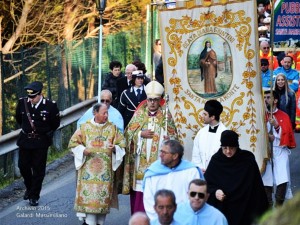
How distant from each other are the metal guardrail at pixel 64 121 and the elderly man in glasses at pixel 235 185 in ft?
19.5

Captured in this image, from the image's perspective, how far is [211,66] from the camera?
10.9 meters

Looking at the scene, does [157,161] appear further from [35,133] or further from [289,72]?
[289,72]

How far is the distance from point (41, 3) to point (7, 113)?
318 inches

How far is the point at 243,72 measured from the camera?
10.7m

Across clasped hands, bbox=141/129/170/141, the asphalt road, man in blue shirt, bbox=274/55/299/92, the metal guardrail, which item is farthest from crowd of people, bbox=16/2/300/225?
the metal guardrail

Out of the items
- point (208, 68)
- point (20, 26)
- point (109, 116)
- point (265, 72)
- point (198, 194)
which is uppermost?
point (20, 26)

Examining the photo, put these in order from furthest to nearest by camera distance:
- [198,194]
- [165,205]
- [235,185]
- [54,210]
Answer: [54,210] < [235,185] < [198,194] < [165,205]

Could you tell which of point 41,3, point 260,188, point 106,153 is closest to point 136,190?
point 106,153

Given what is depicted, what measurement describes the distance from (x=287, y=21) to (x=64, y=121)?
5433 millimetres

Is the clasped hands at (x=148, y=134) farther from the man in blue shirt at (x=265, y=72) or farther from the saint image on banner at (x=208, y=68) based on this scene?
the man in blue shirt at (x=265, y=72)

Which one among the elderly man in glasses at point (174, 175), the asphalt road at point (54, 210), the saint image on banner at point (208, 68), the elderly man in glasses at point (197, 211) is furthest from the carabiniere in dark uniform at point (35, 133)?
the elderly man in glasses at point (197, 211)

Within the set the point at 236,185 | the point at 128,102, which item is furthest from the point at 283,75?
the point at 236,185

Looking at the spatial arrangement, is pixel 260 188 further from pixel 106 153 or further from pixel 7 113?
pixel 7 113

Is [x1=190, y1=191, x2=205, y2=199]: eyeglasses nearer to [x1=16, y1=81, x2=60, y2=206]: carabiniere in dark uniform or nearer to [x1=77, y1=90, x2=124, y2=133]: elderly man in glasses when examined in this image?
[x1=77, y1=90, x2=124, y2=133]: elderly man in glasses
